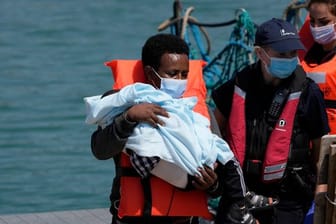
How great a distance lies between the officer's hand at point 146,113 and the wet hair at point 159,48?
0.73ft

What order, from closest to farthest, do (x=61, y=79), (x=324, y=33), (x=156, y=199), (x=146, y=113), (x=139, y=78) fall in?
(x=146, y=113), (x=156, y=199), (x=139, y=78), (x=324, y=33), (x=61, y=79)

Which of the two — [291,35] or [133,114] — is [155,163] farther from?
[291,35]

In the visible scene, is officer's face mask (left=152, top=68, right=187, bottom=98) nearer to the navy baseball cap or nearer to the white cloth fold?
the white cloth fold

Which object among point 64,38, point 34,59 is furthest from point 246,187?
point 64,38

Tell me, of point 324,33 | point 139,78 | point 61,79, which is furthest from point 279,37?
point 61,79

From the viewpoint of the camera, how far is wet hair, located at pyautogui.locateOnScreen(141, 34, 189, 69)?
455 centimetres

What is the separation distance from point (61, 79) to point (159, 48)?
937cm

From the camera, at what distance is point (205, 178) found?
4422mm

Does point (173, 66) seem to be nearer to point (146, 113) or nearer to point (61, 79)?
point (146, 113)

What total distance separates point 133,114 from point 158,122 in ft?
0.34

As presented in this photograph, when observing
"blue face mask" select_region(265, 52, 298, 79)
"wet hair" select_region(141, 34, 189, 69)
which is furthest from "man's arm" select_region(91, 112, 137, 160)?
"blue face mask" select_region(265, 52, 298, 79)

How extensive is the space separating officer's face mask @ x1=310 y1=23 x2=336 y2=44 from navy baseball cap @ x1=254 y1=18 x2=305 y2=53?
370 millimetres

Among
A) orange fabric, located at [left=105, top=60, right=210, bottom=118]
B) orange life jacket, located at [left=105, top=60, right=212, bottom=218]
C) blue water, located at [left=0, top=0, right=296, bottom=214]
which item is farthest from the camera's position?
blue water, located at [left=0, top=0, right=296, bottom=214]

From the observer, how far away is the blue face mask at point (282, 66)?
4.75 metres
